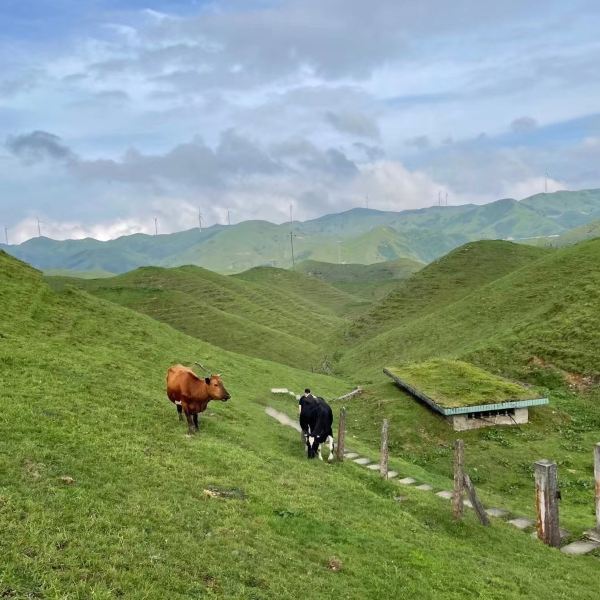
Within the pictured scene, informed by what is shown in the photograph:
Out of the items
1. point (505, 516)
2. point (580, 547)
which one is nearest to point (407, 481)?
point (505, 516)

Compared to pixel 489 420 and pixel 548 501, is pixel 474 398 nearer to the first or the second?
pixel 489 420

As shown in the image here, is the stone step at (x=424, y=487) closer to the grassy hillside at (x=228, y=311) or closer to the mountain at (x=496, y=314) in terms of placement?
the mountain at (x=496, y=314)

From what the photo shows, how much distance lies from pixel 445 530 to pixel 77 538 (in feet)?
43.4

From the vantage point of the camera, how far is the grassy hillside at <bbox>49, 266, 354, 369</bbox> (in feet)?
335

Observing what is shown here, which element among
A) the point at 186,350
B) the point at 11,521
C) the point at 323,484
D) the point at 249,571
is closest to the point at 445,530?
the point at 323,484

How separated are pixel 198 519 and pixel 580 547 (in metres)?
15.5

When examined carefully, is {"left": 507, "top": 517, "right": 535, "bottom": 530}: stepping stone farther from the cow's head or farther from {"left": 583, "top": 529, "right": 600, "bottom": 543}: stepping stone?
the cow's head

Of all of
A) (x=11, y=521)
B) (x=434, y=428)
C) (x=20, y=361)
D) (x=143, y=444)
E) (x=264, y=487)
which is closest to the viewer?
(x=11, y=521)

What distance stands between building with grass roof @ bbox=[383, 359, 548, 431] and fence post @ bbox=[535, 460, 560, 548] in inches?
597

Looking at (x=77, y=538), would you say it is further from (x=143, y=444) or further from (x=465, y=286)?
(x=465, y=286)

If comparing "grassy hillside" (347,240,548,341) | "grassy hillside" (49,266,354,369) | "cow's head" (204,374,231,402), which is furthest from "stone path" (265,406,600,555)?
"grassy hillside" (347,240,548,341)

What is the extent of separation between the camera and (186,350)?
165 feet

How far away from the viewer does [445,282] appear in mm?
104562

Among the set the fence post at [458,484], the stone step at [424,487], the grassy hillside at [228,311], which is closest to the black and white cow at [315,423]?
the stone step at [424,487]
